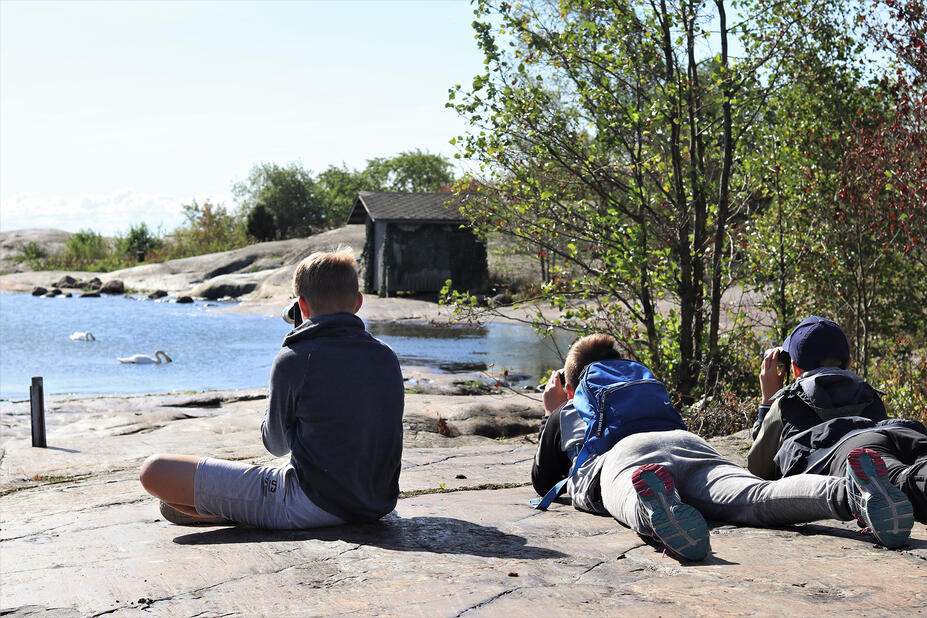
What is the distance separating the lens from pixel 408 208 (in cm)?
3719

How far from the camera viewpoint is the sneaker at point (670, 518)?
3.27 metres

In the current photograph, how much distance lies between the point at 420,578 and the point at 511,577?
309 millimetres

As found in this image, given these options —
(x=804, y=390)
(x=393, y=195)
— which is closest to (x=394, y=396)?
(x=804, y=390)

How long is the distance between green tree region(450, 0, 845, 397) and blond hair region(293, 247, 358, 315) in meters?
4.74

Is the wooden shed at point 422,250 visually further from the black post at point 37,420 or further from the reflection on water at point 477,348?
the black post at point 37,420

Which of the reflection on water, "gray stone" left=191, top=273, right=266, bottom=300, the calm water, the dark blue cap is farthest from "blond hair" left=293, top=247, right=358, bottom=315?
"gray stone" left=191, top=273, right=266, bottom=300

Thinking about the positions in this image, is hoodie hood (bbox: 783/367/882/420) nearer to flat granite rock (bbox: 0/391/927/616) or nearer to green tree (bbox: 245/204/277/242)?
flat granite rock (bbox: 0/391/927/616)

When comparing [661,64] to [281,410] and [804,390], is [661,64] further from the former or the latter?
[281,410]

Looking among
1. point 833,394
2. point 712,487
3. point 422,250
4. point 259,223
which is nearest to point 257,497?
point 712,487

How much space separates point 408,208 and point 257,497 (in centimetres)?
3368

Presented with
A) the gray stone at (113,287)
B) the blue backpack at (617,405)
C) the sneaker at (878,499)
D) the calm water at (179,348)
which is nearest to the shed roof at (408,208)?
the calm water at (179,348)

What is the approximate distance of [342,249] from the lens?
398cm

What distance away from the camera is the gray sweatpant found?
3617 millimetres

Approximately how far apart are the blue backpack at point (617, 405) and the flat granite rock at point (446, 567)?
1.31ft
